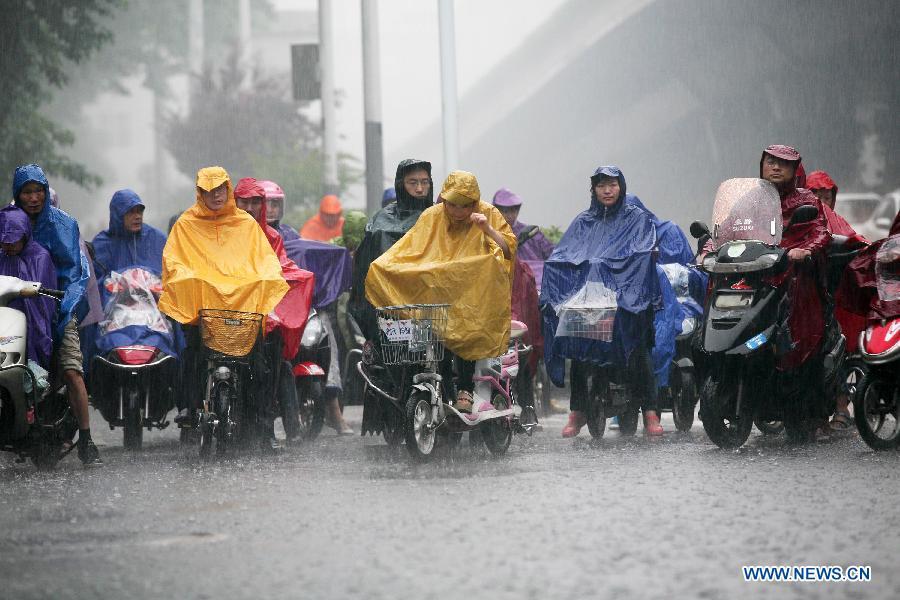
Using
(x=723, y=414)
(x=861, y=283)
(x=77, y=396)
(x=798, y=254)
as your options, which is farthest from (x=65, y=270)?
(x=861, y=283)

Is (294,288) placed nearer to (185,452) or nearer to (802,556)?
(185,452)

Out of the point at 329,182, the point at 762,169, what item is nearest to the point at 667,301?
the point at 762,169

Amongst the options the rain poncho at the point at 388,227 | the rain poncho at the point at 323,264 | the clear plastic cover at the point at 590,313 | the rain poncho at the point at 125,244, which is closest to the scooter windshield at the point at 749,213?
the clear plastic cover at the point at 590,313

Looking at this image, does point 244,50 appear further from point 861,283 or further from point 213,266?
point 861,283

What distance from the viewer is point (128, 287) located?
478 inches

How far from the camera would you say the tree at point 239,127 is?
48.3 metres

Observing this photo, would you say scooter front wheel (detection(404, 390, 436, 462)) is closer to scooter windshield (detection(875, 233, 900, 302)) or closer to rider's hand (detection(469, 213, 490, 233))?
rider's hand (detection(469, 213, 490, 233))

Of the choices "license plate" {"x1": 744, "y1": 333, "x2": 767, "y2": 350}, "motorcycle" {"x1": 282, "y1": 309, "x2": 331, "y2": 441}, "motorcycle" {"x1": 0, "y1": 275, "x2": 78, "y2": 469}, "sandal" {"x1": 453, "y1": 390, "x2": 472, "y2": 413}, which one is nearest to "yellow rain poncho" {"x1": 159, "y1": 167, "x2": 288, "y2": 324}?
"motorcycle" {"x1": 0, "y1": 275, "x2": 78, "y2": 469}

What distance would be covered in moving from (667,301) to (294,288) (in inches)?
112

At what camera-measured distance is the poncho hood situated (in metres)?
10.7

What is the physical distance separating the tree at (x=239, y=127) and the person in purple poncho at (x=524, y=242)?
95.2 feet

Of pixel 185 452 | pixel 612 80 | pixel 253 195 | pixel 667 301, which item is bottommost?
pixel 185 452

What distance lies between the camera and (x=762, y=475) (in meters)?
9.26

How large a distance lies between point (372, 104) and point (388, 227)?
9736mm
